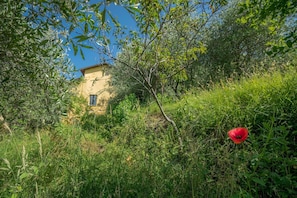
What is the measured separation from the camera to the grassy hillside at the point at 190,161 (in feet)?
5.57

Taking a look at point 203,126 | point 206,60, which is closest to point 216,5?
point 203,126

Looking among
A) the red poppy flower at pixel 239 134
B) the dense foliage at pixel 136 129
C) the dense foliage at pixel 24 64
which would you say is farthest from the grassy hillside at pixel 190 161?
the dense foliage at pixel 24 64

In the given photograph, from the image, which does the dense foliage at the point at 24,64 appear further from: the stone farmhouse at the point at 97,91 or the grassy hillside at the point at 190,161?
the stone farmhouse at the point at 97,91

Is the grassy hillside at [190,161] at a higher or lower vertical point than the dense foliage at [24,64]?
lower

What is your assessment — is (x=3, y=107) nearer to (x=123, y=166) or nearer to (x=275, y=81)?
(x=123, y=166)

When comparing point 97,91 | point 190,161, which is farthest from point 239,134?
point 97,91

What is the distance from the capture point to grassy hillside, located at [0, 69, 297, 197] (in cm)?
170

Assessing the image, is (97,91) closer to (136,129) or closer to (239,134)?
(136,129)

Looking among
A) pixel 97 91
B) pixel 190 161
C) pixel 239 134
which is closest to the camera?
pixel 239 134

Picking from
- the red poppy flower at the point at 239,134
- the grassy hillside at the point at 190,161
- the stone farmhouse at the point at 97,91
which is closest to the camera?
the red poppy flower at the point at 239,134

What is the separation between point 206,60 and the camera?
38.2 ft

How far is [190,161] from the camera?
230 cm

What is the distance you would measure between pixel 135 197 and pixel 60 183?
0.93m

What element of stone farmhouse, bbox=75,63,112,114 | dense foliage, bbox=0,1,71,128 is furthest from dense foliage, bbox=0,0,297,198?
stone farmhouse, bbox=75,63,112,114
